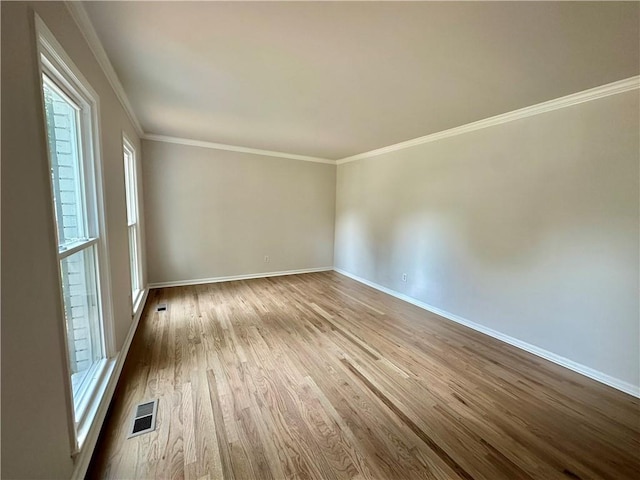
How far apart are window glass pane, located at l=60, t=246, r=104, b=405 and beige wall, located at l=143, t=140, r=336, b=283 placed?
8.89 feet

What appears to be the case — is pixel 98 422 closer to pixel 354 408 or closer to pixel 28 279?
pixel 28 279

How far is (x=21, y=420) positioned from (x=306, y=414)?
1430 millimetres

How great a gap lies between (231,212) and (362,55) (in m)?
3.69

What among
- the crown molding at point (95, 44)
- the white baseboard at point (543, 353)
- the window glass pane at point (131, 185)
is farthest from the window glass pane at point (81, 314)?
the white baseboard at point (543, 353)

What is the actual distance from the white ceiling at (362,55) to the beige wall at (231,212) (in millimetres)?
1468

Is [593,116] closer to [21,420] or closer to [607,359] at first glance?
[607,359]

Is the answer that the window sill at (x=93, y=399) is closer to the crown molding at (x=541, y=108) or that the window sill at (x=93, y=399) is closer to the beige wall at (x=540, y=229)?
the beige wall at (x=540, y=229)

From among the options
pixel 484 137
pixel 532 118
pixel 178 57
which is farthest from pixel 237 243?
pixel 532 118

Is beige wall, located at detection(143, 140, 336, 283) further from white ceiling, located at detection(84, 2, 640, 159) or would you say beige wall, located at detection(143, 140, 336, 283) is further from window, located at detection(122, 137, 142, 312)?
white ceiling, located at detection(84, 2, 640, 159)

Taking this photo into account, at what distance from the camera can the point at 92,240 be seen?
5.88ft

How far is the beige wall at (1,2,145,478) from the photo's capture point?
0.85 meters

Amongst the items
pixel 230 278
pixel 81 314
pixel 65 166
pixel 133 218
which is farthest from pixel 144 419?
pixel 230 278

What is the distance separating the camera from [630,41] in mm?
1634

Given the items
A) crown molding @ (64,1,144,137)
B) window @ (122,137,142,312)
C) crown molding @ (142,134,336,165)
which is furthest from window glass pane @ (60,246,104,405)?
crown molding @ (142,134,336,165)
